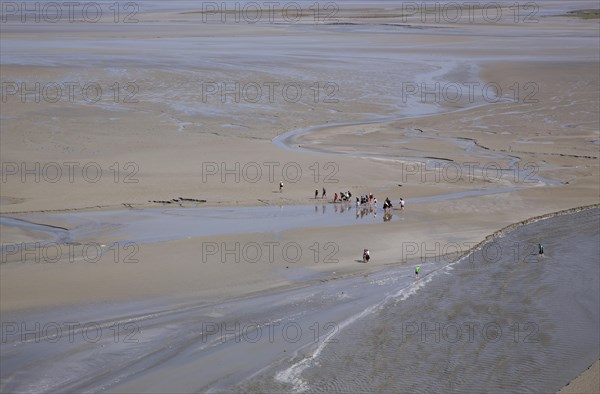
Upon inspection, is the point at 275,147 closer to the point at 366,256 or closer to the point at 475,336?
the point at 366,256

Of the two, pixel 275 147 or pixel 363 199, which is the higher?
pixel 275 147

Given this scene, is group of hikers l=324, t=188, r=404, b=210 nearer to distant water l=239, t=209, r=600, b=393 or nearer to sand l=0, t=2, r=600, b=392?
sand l=0, t=2, r=600, b=392

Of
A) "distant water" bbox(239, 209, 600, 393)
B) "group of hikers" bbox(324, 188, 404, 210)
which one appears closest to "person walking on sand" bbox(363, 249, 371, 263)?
"distant water" bbox(239, 209, 600, 393)

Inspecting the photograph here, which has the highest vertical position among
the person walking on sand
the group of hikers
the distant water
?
the group of hikers

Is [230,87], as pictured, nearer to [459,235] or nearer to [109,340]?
[459,235]

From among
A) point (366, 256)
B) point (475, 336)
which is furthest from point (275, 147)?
point (475, 336)
